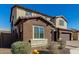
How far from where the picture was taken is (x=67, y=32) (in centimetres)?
1769

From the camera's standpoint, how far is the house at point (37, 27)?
17.5 m

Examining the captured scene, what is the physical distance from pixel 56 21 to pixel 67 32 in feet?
3.37

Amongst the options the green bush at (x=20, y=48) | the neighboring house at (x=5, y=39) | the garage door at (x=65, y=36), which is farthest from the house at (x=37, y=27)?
the green bush at (x=20, y=48)

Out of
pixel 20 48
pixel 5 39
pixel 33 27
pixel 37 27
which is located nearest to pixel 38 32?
pixel 37 27

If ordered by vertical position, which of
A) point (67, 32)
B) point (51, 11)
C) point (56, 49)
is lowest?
point (56, 49)

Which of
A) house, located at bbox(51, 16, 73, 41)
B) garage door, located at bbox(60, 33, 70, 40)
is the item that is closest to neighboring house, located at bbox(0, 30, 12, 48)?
house, located at bbox(51, 16, 73, 41)

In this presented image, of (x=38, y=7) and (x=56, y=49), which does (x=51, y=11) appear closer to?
(x=38, y=7)

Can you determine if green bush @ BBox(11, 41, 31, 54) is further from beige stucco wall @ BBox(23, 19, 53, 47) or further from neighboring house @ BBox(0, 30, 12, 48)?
beige stucco wall @ BBox(23, 19, 53, 47)

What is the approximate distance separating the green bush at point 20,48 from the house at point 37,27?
3.61ft

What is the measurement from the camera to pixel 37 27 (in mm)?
18047

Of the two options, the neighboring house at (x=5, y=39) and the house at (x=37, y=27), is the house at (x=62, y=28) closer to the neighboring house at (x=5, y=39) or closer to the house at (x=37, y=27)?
the house at (x=37, y=27)

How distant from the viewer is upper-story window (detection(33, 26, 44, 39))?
1797 cm
